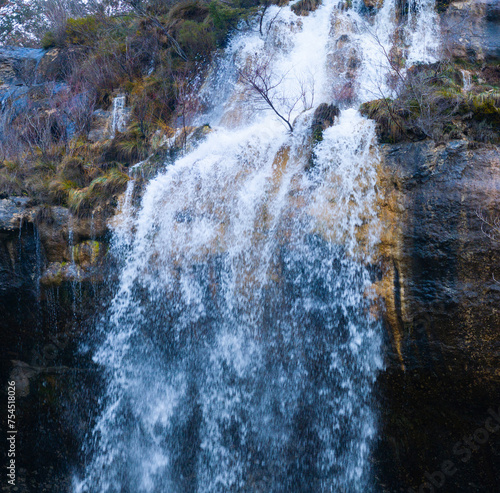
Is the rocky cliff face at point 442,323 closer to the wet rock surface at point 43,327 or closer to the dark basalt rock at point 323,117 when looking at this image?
the dark basalt rock at point 323,117

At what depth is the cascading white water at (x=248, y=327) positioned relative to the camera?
547cm

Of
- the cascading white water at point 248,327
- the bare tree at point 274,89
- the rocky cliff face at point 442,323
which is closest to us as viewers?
the rocky cliff face at point 442,323

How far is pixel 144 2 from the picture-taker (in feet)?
45.0

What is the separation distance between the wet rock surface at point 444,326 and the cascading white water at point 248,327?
0.38 m

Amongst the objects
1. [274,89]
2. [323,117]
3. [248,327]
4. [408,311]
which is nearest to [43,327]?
[248,327]

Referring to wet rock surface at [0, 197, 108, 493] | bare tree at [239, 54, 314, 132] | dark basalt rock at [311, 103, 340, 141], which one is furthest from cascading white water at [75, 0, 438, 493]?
bare tree at [239, 54, 314, 132]

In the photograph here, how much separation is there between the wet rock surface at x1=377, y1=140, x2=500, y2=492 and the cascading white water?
1.25ft

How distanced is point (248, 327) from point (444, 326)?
9.27 ft

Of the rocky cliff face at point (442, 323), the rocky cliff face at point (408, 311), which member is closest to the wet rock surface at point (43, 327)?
the rocky cliff face at point (408, 311)

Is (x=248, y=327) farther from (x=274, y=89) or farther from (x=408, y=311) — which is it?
(x=274, y=89)

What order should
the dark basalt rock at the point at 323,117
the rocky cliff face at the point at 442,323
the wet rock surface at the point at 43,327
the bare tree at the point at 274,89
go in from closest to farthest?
the rocky cliff face at the point at 442,323 < the wet rock surface at the point at 43,327 < the dark basalt rock at the point at 323,117 < the bare tree at the point at 274,89

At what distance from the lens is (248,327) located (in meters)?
6.03

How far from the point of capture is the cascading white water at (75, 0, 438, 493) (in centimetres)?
547

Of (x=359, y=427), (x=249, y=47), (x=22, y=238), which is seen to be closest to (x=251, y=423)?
(x=359, y=427)
